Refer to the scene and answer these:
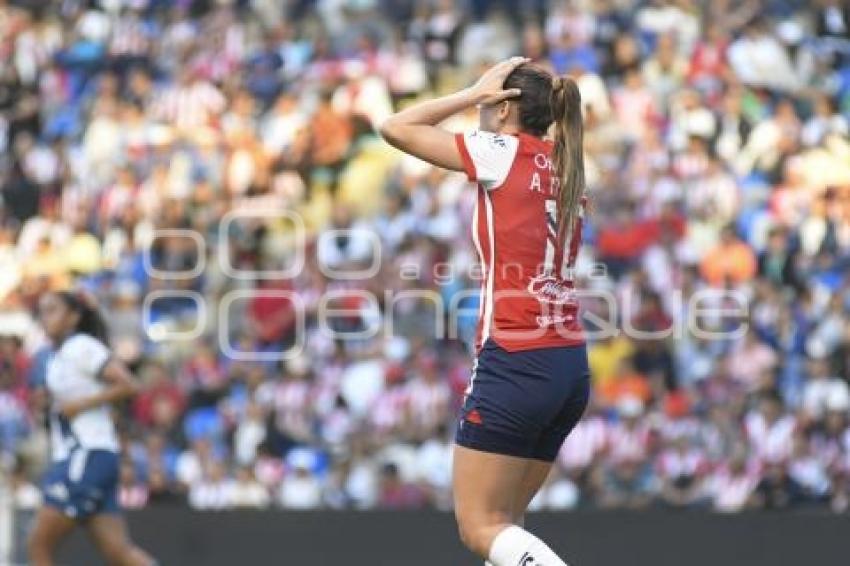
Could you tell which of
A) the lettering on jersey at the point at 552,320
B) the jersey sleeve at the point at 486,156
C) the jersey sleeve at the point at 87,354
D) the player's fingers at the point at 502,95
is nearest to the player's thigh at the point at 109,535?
the jersey sleeve at the point at 87,354

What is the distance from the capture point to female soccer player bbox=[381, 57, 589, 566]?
6793 millimetres

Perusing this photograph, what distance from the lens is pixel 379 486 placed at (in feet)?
43.8

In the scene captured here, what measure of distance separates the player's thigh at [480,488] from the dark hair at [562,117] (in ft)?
2.85

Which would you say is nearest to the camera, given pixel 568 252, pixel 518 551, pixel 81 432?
pixel 518 551

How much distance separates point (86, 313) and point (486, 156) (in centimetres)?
352

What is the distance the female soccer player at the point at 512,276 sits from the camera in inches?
267

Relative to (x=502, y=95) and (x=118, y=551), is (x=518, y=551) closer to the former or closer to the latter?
(x=502, y=95)

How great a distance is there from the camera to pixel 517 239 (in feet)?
22.4

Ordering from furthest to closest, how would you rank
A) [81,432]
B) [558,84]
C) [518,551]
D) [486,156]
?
[81,432] → [558,84] → [486,156] → [518,551]

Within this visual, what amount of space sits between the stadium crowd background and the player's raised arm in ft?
18.8

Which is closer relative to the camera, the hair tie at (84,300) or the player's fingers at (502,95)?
the player's fingers at (502,95)

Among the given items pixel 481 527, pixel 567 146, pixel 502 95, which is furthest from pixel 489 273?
pixel 481 527

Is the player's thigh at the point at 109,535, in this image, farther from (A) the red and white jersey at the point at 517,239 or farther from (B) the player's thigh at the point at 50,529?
(A) the red and white jersey at the point at 517,239

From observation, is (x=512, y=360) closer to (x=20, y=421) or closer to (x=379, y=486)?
(x=379, y=486)
